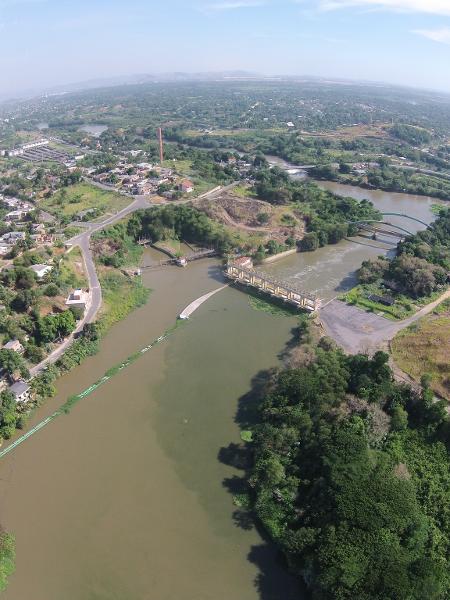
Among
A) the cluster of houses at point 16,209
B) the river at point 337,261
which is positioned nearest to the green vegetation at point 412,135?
the river at point 337,261

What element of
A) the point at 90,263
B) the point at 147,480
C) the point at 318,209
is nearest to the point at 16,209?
the point at 90,263

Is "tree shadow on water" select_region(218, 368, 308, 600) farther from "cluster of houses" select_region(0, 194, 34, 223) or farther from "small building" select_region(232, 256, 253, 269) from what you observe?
"cluster of houses" select_region(0, 194, 34, 223)

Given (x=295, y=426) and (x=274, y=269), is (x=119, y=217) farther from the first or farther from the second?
(x=295, y=426)

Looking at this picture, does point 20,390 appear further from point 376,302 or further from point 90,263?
point 376,302

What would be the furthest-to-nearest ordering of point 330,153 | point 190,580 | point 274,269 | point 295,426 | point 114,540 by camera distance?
1. point 330,153
2. point 274,269
3. point 295,426
4. point 114,540
5. point 190,580

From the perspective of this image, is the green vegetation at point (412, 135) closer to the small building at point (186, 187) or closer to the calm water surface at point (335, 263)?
the calm water surface at point (335, 263)

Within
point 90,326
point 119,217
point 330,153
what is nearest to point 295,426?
point 90,326

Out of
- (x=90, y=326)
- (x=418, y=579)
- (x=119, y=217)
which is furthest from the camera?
(x=119, y=217)
